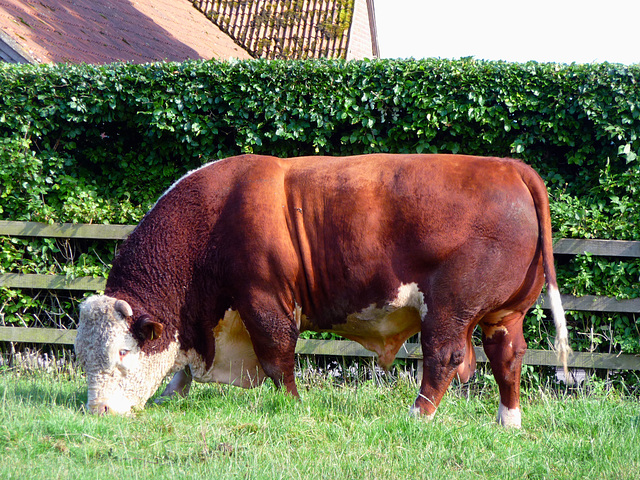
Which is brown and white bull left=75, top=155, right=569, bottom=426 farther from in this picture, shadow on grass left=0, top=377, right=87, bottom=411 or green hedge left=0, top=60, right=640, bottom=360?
green hedge left=0, top=60, right=640, bottom=360

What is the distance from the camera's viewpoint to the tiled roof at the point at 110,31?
8.81 meters

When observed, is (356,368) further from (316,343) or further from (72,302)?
(72,302)

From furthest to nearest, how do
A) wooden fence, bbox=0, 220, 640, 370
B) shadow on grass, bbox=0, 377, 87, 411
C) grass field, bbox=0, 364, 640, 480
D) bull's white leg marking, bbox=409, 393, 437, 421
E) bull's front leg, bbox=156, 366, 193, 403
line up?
wooden fence, bbox=0, 220, 640, 370 → bull's front leg, bbox=156, 366, 193, 403 → shadow on grass, bbox=0, 377, 87, 411 → bull's white leg marking, bbox=409, 393, 437, 421 → grass field, bbox=0, 364, 640, 480

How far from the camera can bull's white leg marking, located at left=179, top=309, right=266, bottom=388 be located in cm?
484

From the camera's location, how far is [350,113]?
19.4 feet

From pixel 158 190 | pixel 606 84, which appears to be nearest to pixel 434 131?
pixel 606 84

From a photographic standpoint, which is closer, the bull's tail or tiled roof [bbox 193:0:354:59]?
the bull's tail

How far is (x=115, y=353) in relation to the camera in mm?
4410

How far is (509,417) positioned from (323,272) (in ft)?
5.50

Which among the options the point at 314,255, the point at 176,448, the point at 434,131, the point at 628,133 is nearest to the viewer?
the point at 176,448

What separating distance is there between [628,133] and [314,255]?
3013 millimetres

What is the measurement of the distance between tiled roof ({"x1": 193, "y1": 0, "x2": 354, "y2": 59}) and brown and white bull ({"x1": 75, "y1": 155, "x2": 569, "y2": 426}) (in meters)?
9.62

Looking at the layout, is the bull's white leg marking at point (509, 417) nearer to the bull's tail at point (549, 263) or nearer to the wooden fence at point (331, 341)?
the bull's tail at point (549, 263)

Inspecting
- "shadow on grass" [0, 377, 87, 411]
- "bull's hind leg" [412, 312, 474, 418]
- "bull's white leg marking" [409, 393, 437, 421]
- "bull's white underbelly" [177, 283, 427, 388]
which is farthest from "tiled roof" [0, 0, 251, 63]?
"bull's white leg marking" [409, 393, 437, 421]
